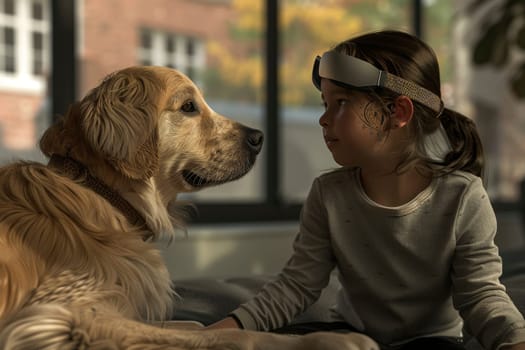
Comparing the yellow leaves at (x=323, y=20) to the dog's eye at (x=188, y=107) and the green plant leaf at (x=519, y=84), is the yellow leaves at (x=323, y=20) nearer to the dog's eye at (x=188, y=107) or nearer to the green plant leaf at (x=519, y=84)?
the green plant leaf at (x=519, y=84)

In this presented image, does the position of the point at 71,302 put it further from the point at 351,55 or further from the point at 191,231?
the point at 191,231

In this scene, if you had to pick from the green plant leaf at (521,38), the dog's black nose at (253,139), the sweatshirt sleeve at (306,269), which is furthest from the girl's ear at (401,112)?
the green plant leaf at (521,38)

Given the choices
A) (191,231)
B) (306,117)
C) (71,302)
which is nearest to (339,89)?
(71,302)

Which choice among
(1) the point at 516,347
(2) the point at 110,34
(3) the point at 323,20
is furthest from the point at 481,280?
(3) the point at 323,20

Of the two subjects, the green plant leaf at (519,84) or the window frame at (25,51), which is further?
the green plant leaf at (519,84)

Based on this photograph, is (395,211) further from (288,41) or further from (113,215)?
(288,41)

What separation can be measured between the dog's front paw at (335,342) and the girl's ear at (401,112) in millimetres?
516

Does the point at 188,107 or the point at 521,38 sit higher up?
the point at 521,38

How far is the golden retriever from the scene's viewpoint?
1095mm

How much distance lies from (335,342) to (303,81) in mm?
3228

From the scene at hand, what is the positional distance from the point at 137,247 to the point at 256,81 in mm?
2626

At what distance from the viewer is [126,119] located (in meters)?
1.44

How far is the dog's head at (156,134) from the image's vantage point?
1.41 meters

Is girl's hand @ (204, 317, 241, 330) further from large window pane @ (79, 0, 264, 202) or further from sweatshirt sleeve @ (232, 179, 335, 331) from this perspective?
large window pane @ (79, 0, 264, 202)
